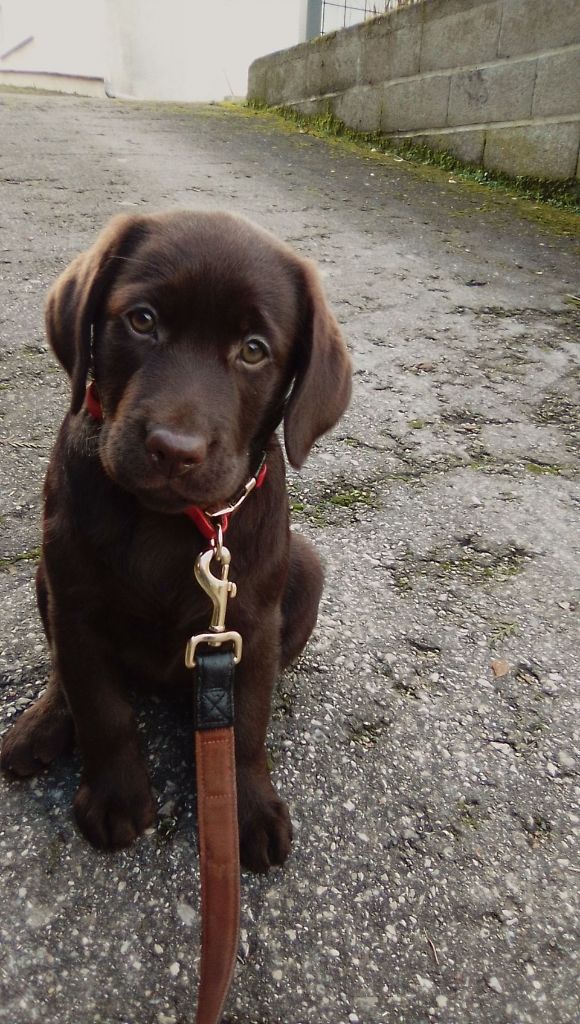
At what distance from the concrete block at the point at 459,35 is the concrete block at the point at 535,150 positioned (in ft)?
2.20

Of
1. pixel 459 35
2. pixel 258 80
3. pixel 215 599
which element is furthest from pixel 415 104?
pixel 215 599

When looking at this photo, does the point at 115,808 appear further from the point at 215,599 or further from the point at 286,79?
the point at 286,79

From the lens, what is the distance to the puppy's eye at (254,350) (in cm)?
165

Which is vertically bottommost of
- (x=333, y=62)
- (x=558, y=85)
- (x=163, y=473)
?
(x=163, y=473)

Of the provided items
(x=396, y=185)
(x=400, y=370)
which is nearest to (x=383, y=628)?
(x=400, y=370)

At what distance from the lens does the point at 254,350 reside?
1663mm

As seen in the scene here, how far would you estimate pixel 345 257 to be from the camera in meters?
4.96

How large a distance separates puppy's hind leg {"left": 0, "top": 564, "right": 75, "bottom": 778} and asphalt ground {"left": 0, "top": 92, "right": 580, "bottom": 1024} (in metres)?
0.05

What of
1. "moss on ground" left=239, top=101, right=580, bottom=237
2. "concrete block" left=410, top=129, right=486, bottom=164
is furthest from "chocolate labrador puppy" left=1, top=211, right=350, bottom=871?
"concrete block" left=410, top=129, right=486, bottom=164

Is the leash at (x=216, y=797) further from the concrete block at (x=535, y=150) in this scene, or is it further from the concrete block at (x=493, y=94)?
the concrete block at (x=493, y=94)

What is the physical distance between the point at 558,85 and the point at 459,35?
4.46 ft

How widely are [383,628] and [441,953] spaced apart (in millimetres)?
930

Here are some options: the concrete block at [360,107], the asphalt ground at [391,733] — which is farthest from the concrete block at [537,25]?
the asphalt ground at [391,733]

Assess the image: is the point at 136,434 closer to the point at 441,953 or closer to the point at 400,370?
the point at 441,953
